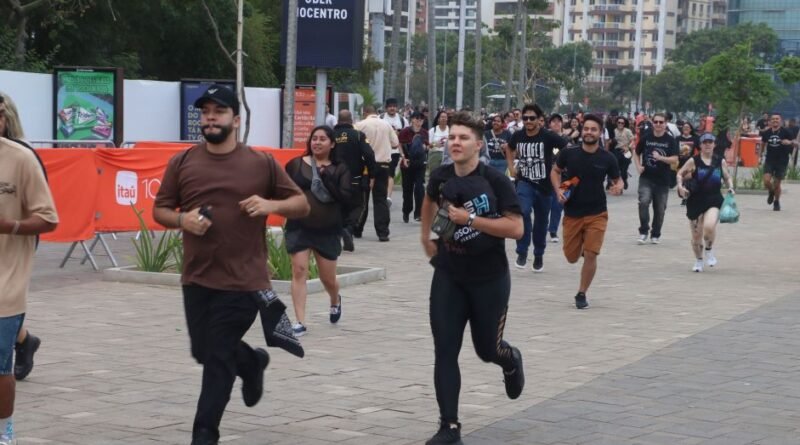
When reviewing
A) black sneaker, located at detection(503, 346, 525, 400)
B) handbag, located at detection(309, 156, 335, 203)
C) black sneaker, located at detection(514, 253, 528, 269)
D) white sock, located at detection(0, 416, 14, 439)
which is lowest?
black sneaker, located at detection(514, 253, 528, 269)

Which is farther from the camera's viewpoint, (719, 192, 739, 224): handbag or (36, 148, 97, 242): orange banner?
(719, 192, 739, 224): handbag

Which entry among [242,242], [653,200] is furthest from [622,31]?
[242,242]

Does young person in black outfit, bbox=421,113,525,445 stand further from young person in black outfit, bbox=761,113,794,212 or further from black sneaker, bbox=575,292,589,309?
young person in black outfit, bbox=761,113,794,212

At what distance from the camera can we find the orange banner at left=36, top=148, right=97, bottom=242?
1355 centimetres

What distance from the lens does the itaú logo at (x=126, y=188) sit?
47.0 ft

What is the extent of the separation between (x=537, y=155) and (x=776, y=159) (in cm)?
1254

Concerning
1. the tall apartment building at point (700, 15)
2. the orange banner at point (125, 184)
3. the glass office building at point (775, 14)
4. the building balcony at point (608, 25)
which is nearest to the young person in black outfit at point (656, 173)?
the orange banner at point (125, 184)

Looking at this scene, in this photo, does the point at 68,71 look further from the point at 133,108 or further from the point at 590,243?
the point at 590,243

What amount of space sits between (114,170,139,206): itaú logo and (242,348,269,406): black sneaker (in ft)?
25.3

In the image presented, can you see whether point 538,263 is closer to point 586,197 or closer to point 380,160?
point 586,197

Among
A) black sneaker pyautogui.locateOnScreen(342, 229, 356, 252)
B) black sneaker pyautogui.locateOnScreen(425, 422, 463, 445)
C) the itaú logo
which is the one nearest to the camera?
black sneaker pyautogui.locateOnScreen(425, 422, 463, 445)

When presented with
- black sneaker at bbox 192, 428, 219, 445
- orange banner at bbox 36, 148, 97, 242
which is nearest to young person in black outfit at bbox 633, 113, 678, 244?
orange banner at bbox 36, 148, 97, 242

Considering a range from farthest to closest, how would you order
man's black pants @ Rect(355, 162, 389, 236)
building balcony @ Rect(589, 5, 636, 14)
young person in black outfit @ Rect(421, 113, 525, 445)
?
building balcony @ Rect(589, 5, 636, 14), man's black pants @ Rect(355, 162, 389, 236), young person in black outfit @ Rect(421, 113, 525, 445)

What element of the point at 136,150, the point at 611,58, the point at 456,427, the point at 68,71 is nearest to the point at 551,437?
the point at 456,427
